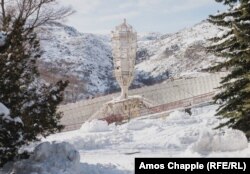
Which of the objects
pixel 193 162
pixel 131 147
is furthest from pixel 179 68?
pixel 193 162

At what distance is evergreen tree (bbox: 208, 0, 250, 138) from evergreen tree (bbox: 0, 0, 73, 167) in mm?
5509

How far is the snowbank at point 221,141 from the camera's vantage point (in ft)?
49.4

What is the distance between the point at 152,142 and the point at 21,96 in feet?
29.7

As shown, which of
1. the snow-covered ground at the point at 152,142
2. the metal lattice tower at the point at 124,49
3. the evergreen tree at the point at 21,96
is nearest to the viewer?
the evergreen tree at the point at 21,96

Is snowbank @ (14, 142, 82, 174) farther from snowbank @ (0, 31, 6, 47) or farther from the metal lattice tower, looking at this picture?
the metal lattice tower

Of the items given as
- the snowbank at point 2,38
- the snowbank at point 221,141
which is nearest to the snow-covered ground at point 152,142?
the snowbank at point 221,141

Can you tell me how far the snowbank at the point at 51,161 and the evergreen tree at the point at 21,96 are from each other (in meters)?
0.34

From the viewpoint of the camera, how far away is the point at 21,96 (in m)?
12.7

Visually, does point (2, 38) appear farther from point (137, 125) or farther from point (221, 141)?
point (137, 125)

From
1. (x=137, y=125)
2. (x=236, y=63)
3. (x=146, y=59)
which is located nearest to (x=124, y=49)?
(x=137, y=125)

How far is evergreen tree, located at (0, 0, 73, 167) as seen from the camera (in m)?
11.7

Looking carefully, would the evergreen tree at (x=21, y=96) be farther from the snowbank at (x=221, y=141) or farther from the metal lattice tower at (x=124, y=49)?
the metal lattice tower at (x=124, y=49)

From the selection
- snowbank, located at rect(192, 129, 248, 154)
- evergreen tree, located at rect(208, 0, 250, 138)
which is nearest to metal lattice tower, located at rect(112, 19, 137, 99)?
evergreen tree, located at rect(208, 0, 250, 138)

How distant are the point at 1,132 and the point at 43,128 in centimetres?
158
